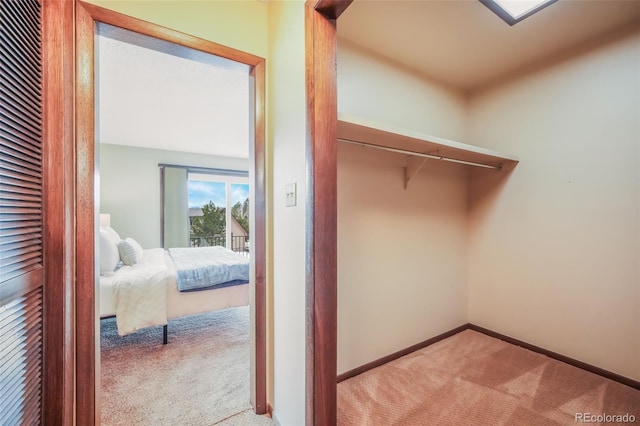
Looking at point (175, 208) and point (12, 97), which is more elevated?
point (12, 97)

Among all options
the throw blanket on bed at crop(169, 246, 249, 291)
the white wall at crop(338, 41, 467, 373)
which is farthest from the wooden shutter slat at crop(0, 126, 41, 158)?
the throw blanket on bed at crop(169, 246, 249, 291)

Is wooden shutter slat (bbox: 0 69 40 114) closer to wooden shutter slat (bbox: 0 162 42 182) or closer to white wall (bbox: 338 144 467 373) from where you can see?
wooden shutter slat (bbox: 0 162 42 182)

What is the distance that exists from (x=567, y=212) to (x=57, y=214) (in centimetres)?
316

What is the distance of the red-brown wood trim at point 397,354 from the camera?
6.30 ft

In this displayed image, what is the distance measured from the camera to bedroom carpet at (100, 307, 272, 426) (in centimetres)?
160

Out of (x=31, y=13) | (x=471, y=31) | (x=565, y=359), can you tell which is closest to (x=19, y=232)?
(x=31, y=13)

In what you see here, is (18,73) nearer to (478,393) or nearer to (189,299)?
(189,299)

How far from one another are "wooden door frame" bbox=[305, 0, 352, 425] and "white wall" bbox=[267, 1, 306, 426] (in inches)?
3.7

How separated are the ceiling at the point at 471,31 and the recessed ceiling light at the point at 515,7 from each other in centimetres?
4

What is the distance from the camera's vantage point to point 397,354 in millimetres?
2156

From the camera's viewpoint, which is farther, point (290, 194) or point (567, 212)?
point (567, 212)

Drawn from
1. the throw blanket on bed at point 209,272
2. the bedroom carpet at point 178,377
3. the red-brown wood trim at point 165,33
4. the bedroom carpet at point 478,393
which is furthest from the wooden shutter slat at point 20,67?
the bedroom carpet at point 478,393

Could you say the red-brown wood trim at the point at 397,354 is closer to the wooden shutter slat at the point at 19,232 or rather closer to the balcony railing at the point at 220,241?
the wooden shutter slat at the point at 19,232

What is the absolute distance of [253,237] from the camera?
1585mm
